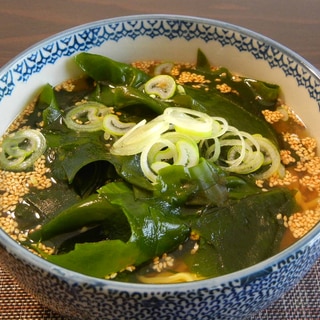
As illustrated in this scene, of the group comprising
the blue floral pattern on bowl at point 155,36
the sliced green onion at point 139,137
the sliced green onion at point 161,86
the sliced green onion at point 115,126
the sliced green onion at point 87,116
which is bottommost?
the sliced green onion at point 87,116

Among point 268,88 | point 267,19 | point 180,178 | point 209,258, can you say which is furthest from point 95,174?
point 267,19

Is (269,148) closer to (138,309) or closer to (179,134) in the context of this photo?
(179,134)

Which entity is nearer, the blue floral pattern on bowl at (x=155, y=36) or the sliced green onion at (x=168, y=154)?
the sliced green onion at (x=168, y=154)

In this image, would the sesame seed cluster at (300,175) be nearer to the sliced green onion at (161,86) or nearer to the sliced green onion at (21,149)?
the sliced green onion at (161,86)

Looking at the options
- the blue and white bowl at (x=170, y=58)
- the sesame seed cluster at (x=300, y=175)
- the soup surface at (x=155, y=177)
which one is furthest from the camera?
the sesame seed cluster at (x=300, y=175)

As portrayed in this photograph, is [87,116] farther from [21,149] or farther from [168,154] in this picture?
[168,154]

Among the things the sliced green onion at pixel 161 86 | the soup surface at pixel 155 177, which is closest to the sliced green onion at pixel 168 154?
the soup surface at pixel 155 177

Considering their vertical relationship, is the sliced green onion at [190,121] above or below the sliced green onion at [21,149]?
above

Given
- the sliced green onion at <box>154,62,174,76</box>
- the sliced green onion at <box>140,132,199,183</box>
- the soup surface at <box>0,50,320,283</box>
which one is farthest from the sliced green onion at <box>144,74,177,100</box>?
the sliced green onion at <box>140,132,199,183</box>
